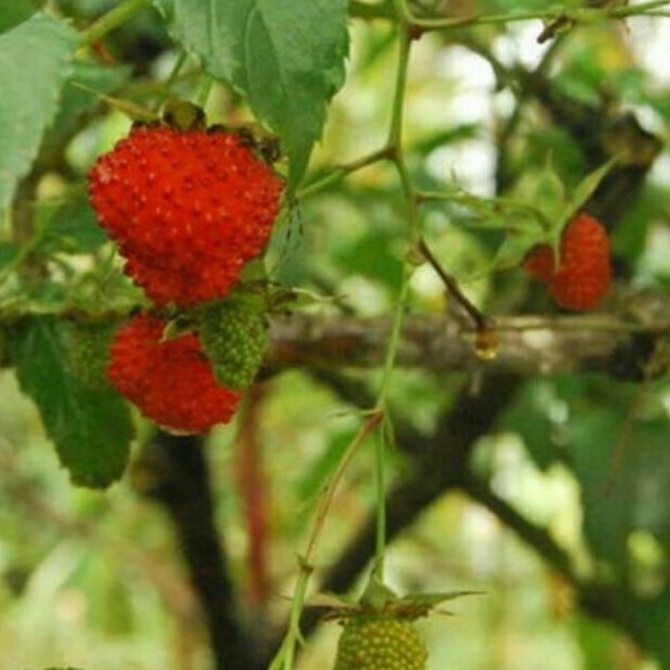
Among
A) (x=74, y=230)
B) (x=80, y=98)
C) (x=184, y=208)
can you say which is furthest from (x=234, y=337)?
(x=80, y=98)

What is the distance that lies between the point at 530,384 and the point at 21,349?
1.87 ft

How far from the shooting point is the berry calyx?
0.73 meters

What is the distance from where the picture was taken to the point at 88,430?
3.16ft

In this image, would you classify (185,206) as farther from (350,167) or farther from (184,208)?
(350,167)

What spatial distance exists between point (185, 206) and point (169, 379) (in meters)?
0.12

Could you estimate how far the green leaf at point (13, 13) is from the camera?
767 millimetres

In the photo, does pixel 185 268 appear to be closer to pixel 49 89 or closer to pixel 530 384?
pixel 49 89

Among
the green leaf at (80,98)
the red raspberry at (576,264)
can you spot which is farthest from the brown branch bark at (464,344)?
the green leaf at (80,98)

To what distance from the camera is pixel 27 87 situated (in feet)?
1.99

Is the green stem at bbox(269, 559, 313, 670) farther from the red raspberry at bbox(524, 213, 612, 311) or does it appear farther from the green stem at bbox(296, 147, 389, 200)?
the red raspberry at bbox(524, 213, 612, 311)

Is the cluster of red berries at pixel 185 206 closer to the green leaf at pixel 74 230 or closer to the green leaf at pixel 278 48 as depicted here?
the green leaf at pixel 278 48

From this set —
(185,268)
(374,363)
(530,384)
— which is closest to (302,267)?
(374,363)

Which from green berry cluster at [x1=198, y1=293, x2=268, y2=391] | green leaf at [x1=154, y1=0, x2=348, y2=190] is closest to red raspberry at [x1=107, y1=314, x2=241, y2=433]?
green berry cluster at [x1=198, y1=293, x2=268, y2=391]

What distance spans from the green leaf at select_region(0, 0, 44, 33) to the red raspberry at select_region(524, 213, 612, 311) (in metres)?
0.30
